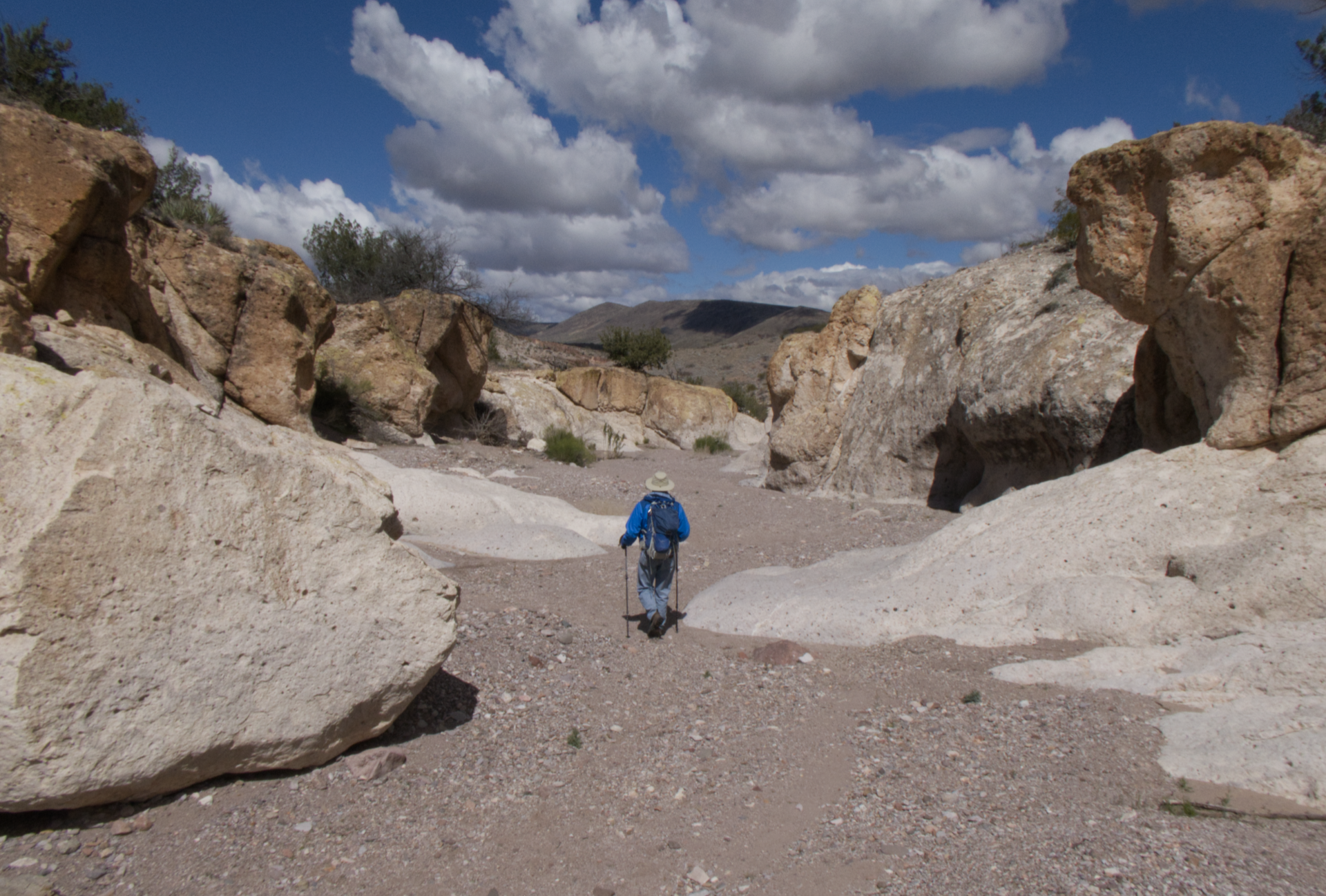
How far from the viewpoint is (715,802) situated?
135 inches

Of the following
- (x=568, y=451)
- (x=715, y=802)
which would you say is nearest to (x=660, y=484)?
(x=715, y=802)

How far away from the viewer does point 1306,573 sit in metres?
3.99

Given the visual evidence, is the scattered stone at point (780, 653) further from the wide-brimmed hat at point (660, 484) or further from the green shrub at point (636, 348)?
the green shrub at point (636, 348)

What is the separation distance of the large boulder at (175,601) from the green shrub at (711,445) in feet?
62.1

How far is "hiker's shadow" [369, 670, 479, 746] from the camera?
3795mm

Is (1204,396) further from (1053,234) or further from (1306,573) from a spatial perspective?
(1053,234)

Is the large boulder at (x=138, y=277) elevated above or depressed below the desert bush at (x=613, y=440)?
above

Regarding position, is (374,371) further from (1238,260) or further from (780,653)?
(1238,260)

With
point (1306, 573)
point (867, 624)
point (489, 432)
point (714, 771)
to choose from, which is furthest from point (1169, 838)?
point (489, 432)

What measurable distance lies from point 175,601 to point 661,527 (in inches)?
135

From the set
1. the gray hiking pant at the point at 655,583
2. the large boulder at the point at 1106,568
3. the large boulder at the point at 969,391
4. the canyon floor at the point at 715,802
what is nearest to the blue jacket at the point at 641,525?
the gray hiking pant at the point at 655,583

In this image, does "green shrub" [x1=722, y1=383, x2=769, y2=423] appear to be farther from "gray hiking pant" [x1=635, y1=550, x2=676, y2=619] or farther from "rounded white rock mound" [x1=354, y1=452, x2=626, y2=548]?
"gray hiking pant" [x1=635, y1=550, x2=676, y2=619]

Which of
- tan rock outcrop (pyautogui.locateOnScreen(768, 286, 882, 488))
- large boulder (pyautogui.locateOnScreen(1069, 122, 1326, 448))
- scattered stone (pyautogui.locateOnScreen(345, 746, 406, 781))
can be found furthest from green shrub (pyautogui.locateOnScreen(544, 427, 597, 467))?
scattered stone (pyautogui.locateOnScreen(345, 746, 406, 781))

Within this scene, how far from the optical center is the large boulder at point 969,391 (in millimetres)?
7770
